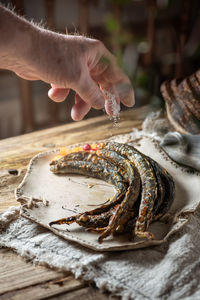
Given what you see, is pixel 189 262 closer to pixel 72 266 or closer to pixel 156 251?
pixel 156 251

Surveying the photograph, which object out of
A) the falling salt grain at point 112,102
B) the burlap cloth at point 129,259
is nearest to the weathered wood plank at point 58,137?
the falling salt grain at point 112,102

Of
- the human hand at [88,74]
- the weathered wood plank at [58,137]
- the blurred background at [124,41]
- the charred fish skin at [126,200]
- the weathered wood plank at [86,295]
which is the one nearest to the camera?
the blurred background at [124,41]

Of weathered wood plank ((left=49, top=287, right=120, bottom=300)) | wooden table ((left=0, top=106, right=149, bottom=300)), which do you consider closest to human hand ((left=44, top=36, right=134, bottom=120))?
wooden table ((left=0, top=106, right=149, bottom=300))

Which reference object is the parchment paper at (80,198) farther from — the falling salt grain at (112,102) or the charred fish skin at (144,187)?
the falling salt grain at (112,102)

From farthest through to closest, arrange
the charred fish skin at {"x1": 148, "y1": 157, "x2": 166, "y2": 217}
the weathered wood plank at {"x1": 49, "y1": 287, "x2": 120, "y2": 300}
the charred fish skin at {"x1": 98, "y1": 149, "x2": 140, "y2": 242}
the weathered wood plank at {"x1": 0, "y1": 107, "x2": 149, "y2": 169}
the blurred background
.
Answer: the weathered wood plank at {"x1": 0, "y1": 107, "x2": 149, "y2": 169} → the charred fish skin at {"x1": 148, "y1": 157, "x2": 166, "y2": 217} → the charred fish skin at {"x1": 98, "y1": 149, "x2": 140, "y2": 242} → the weathered wood plank at {"x1": 49, "y1": 287, "x2": 120, "y2": 300} → the blurred background

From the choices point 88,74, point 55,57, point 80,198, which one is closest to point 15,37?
point 55,57

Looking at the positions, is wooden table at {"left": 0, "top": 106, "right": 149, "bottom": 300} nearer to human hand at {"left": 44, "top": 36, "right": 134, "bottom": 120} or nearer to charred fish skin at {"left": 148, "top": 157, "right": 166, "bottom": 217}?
charred fish skin at {"left": 148, "top": 157, "right": 166, "bottom": 217}

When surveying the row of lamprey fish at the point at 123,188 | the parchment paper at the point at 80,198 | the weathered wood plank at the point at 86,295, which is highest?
the row of lamprey fish at the point at 123,188
